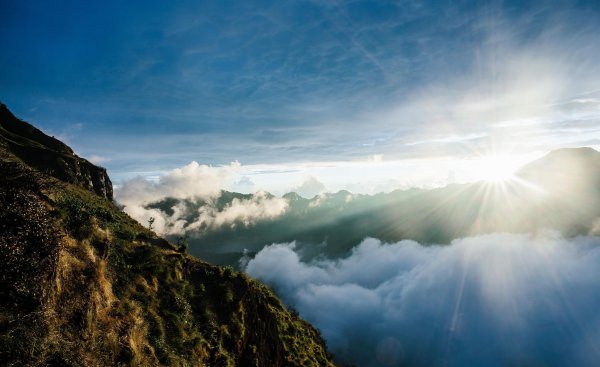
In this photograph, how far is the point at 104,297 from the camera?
1925cm

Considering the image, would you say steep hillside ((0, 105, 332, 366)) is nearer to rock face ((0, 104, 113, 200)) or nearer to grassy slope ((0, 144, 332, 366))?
grassy slope ((0, 144, 332, 366))

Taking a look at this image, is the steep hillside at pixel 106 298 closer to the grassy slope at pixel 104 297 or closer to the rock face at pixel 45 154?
the grassy slope at pixel 104 297

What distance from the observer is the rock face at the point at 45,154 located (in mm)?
58844

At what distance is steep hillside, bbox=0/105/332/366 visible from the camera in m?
13.2

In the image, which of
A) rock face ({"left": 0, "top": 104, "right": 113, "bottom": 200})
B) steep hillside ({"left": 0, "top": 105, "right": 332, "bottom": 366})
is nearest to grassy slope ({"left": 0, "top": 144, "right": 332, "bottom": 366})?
steep hillside ({"left": 0, "top": 105, "right": 332, "bottom": 366})

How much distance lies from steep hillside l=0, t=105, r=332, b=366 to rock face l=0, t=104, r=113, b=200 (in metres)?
34.8

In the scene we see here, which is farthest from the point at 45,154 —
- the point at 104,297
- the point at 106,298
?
the point at 104,297

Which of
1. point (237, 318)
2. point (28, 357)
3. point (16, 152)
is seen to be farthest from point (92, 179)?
point (28, 357)

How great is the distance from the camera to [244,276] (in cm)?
3791

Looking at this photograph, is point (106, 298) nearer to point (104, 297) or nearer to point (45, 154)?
point (104, 297)

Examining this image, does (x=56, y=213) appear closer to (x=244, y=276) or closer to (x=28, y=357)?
(x=28, y=357)

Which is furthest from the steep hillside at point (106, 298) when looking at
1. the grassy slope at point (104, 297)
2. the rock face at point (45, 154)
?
the rock face at point (45, 154)

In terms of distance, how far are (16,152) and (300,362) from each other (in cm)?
6409

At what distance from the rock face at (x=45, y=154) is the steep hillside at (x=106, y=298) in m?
34.8
